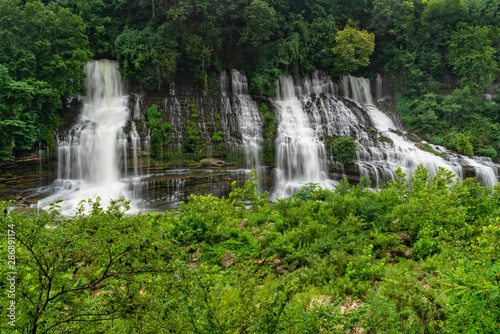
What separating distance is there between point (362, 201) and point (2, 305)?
5.62 metres

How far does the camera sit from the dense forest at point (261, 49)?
41.7 feet

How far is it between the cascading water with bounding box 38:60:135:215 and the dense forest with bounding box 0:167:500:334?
1020cm

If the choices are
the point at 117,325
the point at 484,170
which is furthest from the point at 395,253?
the point at 484,170

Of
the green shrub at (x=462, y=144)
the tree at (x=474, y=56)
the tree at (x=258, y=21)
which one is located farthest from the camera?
the tree at (x=474, y=56)

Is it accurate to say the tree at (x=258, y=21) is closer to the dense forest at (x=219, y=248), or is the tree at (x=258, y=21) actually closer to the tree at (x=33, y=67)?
the dense forest at (x=219, y=248)

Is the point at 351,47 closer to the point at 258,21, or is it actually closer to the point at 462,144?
the point at 258,21

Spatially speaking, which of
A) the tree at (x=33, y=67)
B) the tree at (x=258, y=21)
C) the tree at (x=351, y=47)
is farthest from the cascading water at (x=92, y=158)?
the tree at (x=351, y=47)

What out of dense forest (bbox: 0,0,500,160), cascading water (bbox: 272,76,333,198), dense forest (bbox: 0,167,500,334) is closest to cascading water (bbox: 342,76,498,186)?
dense forest (bbox: 0,0,500,160)

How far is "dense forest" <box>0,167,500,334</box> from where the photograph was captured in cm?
181

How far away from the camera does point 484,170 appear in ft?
49.1

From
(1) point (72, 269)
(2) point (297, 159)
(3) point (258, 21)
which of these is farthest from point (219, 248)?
(3) point (258, 21)

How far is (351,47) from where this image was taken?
2012 cm

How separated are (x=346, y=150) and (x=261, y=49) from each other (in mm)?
9938

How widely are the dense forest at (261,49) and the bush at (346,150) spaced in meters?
6.98
